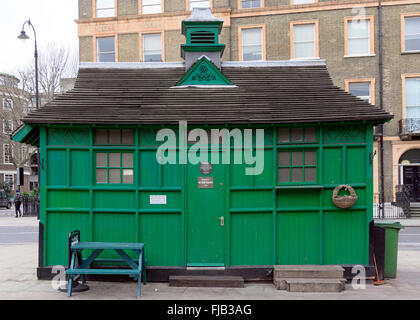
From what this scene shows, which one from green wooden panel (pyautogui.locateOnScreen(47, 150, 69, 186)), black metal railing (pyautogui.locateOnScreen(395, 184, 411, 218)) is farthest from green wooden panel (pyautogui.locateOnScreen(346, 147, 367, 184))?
black metal railing (pyautogui.locateOnScreen(395, 184, 411, 218))

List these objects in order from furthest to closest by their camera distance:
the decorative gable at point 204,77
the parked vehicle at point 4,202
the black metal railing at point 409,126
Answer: the parked vehicle at point 4,202, the black metal railing at point 409,126, the decorative gable at point 204,77

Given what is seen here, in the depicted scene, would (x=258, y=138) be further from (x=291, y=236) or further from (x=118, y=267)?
(x=118, y=267)

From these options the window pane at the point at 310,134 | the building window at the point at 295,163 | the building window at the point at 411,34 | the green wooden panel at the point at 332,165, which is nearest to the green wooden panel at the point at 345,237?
the green wooden panel at the point at 332,165

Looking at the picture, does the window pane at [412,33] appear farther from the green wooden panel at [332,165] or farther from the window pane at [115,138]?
the window pane at [115,138]

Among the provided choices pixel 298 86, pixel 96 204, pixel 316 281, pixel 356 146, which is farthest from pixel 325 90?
pixel 96 204

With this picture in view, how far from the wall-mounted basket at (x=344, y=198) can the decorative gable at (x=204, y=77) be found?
347cm

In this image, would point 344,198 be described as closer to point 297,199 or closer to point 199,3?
point 297,199

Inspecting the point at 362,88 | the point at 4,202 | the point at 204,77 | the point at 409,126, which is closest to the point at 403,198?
the point at 409,126

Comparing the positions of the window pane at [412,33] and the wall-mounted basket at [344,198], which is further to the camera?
the window pane at [412,33]

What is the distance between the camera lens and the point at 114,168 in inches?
322

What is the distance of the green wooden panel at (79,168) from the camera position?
8.13m

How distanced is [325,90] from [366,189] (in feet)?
8.06

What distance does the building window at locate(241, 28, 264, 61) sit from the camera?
26.7 meters

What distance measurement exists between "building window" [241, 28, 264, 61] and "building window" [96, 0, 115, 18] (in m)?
9.91
